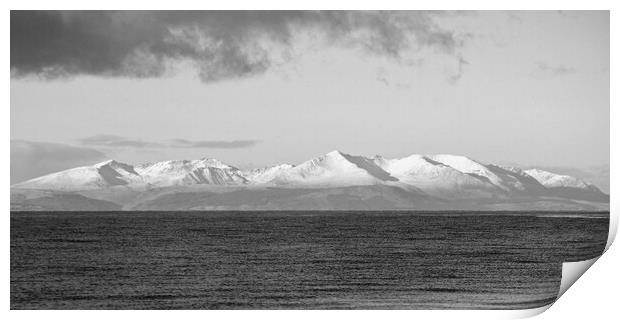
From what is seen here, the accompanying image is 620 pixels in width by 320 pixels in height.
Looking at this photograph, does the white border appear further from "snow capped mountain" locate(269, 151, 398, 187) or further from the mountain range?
"snow capped mountain" locate(269, 151, 398, 187)

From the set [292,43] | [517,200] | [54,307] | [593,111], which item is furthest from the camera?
[517,200]

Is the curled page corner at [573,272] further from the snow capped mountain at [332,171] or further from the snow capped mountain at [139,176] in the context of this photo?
the snow capped mountain at [332,171]

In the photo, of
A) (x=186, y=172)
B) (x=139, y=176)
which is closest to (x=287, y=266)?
(x=186, y=172)

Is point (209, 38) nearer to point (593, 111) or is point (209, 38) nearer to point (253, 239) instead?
point (253, 239)

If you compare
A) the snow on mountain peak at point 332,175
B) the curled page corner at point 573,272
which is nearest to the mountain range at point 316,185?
the snow on mountain peak at point 332,175

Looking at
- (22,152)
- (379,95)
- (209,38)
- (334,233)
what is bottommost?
(334,233)

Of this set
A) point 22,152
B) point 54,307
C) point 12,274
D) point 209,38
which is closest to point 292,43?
point 209,38
